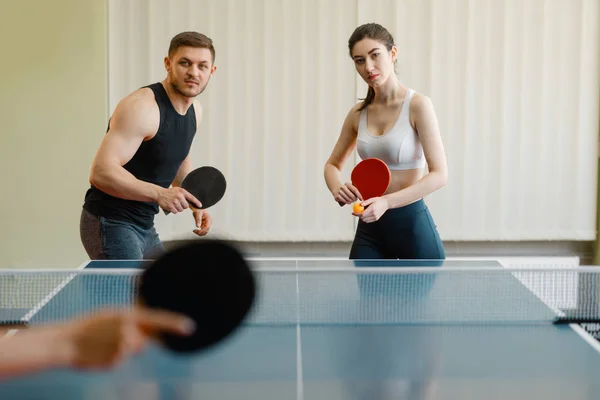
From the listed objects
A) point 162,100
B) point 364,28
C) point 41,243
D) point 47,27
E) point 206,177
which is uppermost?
point 47,27

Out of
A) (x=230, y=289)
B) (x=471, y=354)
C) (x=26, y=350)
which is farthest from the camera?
(x=471, y=354)

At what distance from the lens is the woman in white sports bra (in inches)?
127

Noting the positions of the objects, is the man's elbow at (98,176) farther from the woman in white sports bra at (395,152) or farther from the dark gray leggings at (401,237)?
the dark gray leggings at (401,237)

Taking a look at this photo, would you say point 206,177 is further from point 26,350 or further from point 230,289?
point 26,350

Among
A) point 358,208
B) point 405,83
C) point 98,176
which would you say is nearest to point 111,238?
point 98,176

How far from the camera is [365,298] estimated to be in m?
2.48

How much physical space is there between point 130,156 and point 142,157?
107 millimetres

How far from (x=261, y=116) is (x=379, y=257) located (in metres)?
2.20

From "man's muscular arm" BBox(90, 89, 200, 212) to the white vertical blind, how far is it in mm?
2220

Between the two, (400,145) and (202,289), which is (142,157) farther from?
(202,289)

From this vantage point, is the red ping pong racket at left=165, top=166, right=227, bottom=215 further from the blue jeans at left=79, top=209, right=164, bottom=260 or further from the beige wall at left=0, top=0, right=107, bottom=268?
the beige wall at left=0, top=0, right=107, bottom=268

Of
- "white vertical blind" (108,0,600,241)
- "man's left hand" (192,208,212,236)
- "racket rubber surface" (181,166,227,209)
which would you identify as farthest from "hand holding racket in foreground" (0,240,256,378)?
"white vertical blind" (108,0,600,241)

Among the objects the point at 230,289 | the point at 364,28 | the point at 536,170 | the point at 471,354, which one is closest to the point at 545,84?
the point at 536,170

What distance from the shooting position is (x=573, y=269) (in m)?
2.42
